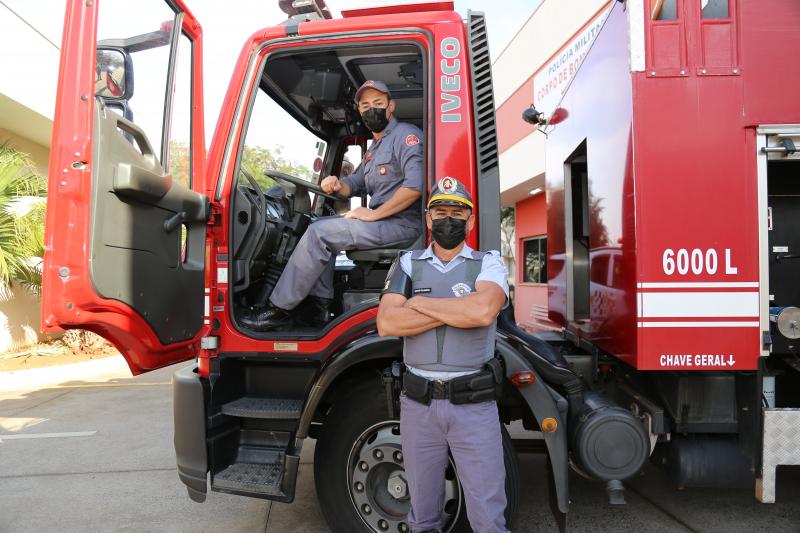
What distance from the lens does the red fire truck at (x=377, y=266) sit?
219 cm

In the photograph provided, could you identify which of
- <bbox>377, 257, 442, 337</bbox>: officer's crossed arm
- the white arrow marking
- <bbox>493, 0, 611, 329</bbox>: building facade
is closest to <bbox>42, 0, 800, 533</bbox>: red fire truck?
<bbox>377, 257, 442, 337</bbox>: officer's crossed arm

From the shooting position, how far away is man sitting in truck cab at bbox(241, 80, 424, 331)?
275 centimetres

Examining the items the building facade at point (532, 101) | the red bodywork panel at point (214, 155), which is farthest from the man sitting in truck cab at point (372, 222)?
the building facade at point (532, 101)

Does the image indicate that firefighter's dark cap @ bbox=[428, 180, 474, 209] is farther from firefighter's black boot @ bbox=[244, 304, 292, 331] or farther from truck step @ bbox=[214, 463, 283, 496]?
truck step @ bbox=[214, 463, 283, 496]

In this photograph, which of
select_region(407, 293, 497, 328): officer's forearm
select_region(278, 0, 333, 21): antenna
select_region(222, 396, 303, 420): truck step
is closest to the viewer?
select_region(407, 293, 497, 328): officer's forearm

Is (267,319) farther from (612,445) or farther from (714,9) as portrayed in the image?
(714,9)

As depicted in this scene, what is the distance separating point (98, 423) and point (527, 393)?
5.16m

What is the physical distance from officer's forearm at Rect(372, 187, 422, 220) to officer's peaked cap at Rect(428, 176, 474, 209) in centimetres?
43

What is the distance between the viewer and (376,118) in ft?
9.62

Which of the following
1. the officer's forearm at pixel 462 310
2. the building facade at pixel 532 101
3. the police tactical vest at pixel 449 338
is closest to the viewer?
the officer's forearm at pixel 462 310

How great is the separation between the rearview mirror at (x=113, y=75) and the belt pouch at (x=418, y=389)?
1807 mm

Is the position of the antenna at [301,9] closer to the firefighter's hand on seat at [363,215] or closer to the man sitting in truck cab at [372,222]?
the man sitting in truck cab at [372,222]

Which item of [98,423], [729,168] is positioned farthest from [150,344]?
[98,423]

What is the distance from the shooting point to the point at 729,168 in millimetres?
2197
